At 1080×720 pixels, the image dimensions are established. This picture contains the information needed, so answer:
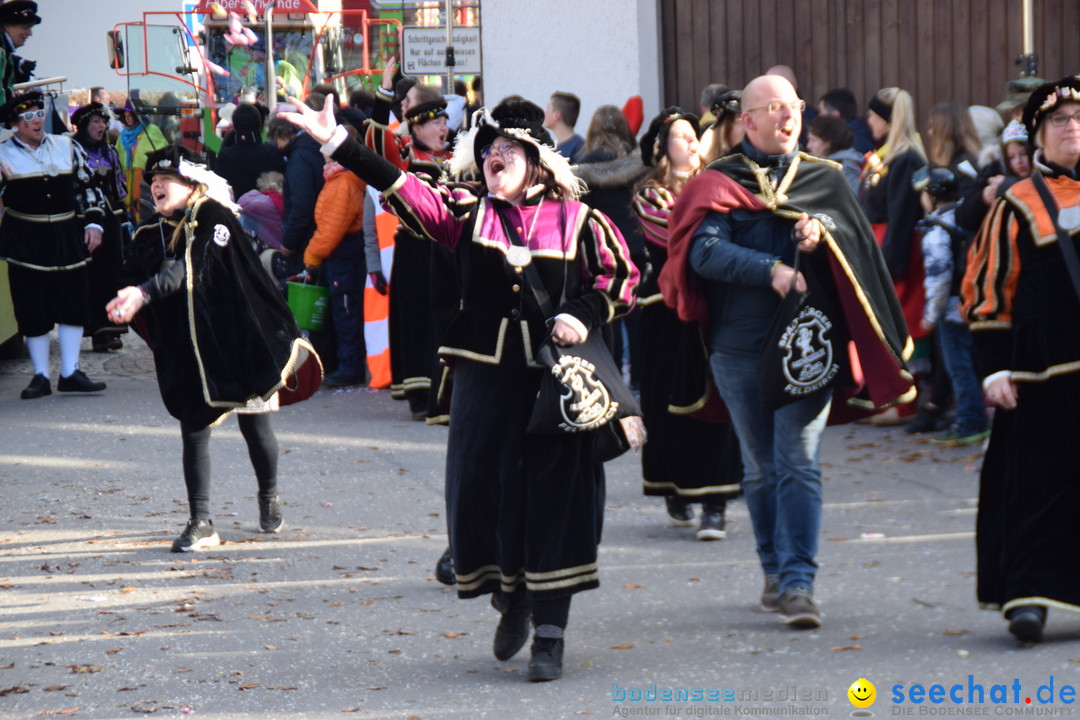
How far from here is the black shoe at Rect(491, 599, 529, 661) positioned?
525 centimetres

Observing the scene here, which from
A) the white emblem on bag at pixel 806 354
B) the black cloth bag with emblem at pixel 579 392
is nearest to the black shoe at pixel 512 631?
the black cloth bag with emblem at pixel 579 392

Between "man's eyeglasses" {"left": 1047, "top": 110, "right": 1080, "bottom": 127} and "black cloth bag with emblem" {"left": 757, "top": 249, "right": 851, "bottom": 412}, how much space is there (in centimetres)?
95

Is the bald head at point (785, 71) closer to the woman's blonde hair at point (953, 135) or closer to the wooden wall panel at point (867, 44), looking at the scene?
the wooden wall panel at point (867, 44)

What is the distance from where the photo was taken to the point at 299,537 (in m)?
7.46

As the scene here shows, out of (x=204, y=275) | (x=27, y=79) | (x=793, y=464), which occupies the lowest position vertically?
(x=793, y=464)

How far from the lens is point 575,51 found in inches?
557

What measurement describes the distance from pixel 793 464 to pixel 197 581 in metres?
2.75

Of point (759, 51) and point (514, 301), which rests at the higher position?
point (759, 51)

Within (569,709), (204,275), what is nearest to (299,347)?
(204,275)

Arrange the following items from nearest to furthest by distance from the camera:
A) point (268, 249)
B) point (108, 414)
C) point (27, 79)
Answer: point (108, 414)
point (268, 249)
point (27, 79)

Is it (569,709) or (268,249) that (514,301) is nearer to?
(569,709)

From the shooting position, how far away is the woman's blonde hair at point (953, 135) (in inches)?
358

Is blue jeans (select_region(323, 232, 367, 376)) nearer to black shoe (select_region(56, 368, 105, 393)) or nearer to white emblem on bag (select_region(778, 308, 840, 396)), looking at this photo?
black shoe (select_region(56, 368, 105, 393))

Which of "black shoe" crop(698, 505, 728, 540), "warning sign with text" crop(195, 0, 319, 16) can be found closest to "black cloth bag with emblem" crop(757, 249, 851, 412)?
"black shoe" crop(698, 505, 728, 540)
